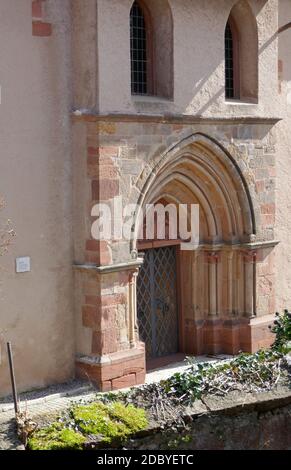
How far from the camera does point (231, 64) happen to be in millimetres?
12375

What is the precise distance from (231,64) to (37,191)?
3961 mm

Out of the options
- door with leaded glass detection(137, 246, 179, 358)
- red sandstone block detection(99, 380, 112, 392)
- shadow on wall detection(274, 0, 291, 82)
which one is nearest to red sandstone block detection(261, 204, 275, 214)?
door with leaded glass detection(137, 246, 179, 358)

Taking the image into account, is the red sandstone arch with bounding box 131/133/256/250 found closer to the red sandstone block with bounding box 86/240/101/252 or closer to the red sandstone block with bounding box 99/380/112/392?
the red sandstone block with bounding box 86/240/101/252

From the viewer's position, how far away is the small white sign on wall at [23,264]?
9.89 meters

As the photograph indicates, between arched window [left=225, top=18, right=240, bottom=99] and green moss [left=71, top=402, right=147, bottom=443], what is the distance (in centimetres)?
782

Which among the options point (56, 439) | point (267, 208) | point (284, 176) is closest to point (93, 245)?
point (267, 208)

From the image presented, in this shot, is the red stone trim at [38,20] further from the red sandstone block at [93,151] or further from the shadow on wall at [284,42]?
the shadow on wall at [284,42]

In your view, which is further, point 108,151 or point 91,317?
point 91,317

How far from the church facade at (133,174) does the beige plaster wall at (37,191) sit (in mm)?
17

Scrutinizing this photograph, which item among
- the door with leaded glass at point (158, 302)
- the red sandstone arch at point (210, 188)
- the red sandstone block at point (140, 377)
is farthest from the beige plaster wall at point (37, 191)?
the door with leaded glass at point (158, 302)

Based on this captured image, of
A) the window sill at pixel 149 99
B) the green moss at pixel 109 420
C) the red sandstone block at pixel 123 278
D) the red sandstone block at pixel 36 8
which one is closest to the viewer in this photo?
the green moss at pixel 109 420

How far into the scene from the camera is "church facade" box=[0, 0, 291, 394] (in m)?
9.94

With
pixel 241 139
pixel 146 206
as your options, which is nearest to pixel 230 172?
pixel 241 139

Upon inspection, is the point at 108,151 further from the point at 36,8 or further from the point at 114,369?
the point at 114,369
